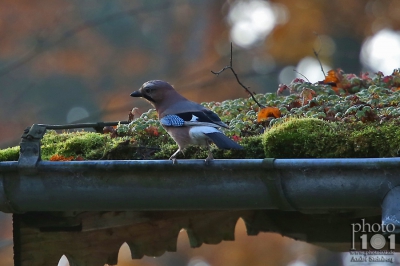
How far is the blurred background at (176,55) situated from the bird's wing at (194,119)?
7.74 metres

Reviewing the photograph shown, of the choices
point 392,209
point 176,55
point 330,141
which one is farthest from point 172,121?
point 176,55

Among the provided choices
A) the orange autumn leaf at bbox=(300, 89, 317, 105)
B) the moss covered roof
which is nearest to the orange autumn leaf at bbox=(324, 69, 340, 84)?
the moss covered roof

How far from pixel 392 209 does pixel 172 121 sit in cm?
160

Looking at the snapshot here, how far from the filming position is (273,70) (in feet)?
54.8

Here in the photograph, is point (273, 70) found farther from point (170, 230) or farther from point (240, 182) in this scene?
point (240, 182)

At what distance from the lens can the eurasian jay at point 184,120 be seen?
12.1 ft

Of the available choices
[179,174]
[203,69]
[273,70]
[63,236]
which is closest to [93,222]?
[63,236]

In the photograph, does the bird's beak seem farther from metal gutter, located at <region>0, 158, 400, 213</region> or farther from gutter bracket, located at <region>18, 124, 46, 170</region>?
metal gutter, located at <region>0, 158, 400, 213</region>

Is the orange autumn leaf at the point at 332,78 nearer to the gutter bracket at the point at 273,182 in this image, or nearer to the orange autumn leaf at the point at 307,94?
the orange autumn leaf at the point at 307,94

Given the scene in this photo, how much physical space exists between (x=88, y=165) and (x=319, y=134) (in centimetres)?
115

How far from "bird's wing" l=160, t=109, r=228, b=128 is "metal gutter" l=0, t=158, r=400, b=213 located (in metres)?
0.70

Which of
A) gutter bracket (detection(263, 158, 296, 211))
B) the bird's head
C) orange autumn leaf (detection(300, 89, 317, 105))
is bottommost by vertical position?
gutter bracket (detection(263, 158, 296, 211))

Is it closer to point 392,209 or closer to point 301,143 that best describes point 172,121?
point 301,143

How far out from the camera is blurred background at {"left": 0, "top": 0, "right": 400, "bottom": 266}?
13.8 m
